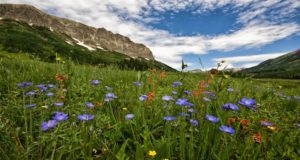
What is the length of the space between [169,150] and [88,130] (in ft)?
2.51

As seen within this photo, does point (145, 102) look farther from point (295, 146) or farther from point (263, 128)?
point (295, 146)

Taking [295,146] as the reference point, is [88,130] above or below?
above

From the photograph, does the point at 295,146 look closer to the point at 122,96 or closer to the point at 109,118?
the point at 109,118

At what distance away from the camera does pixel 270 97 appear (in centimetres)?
537

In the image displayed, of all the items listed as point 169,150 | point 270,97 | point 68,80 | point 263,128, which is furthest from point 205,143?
point 270,97

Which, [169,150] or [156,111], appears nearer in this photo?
[169,150]

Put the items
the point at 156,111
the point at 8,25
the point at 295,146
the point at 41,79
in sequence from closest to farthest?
1. the point at 295,146
2. the point at 156,111
3. the point at 41,79
4. the point at 8,25

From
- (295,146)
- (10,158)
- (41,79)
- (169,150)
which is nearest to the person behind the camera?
(10,158)

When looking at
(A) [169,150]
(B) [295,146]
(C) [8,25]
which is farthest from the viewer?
(C) [8,25]

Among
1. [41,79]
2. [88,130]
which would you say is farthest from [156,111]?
[41,79]

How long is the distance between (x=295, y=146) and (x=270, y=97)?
2.75m

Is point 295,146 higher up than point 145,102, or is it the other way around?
point 145,102

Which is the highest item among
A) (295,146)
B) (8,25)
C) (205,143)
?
(8,25)

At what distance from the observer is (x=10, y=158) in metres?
1.94
